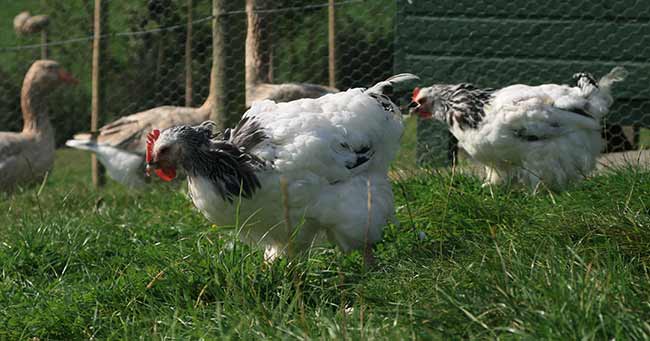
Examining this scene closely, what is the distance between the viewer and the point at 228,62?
219 inches

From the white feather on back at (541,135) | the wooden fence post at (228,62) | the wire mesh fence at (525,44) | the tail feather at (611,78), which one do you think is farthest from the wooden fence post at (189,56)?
the tail feather at (611,78)

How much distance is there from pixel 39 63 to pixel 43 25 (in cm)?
102

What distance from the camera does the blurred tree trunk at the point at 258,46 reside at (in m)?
6.90

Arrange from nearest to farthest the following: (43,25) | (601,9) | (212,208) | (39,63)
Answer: (212,208)
(601,9)
(39,63)
(43,25)

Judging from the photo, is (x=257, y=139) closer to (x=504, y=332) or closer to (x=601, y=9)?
(x=504, y=332)

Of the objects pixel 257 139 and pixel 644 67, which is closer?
pixel 257 139

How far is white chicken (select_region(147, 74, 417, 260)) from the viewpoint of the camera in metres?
3.53

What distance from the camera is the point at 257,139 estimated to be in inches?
143

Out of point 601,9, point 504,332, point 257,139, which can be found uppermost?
point 601,9

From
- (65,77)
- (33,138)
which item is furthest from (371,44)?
(33,138)

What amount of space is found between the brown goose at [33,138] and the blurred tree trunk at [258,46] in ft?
5.85

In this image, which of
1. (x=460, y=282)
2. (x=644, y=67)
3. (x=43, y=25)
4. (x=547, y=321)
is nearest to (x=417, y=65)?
(x=644, y=67)

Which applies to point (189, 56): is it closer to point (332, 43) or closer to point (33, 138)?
point (332, 43)

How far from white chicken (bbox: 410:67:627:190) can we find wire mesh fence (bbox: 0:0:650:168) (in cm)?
137
